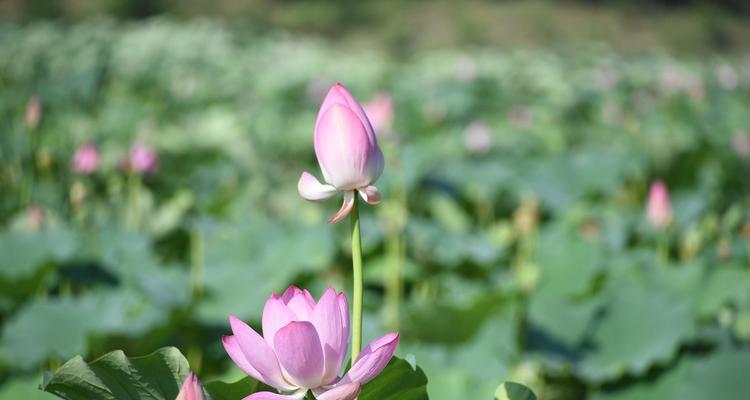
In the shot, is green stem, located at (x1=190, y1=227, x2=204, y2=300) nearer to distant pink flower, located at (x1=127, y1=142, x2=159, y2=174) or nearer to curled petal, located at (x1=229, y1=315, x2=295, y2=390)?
distant pink flower, located at (x1=127, y1=142, x2=159, y2=174)

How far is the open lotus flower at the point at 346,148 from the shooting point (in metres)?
0.44

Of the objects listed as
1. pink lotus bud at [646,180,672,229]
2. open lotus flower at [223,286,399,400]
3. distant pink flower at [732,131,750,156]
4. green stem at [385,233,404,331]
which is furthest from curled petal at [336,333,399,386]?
distant pink flower at [732,131,750,156]

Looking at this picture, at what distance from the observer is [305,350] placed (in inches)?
15.6

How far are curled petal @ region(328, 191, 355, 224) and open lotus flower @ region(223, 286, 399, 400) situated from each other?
43 millimetres

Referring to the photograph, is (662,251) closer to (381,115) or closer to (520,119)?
(381,115)

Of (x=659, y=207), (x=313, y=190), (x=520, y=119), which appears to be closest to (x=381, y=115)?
(x=659, y=207)

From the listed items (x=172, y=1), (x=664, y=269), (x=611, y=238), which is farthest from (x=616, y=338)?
(x=172, y=1)

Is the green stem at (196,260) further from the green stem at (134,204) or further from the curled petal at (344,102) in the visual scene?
the curled petal at (344,102)

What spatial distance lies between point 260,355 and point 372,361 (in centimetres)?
6

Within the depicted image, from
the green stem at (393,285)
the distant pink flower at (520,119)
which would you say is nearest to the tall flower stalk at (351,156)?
the green stem at (393,285)

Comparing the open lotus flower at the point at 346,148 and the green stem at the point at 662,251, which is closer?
the open lotus flower at the point at 346,148

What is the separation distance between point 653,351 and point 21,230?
99cm

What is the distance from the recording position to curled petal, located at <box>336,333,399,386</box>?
39 cm

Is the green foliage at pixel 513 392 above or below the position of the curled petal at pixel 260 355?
below
